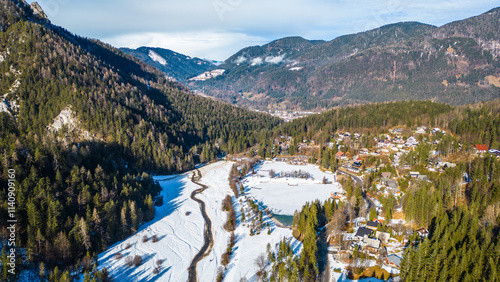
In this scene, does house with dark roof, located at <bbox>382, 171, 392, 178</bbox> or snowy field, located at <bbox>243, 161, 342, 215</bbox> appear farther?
house with dark roof, located at <bbox>382, 171, 392, 178</bbox>

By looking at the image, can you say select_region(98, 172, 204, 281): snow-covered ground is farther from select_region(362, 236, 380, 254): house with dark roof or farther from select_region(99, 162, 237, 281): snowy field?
select_region(362, 236, 380, 254): house with dark roof

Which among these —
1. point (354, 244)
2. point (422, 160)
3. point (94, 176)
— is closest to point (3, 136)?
point (94, 176)

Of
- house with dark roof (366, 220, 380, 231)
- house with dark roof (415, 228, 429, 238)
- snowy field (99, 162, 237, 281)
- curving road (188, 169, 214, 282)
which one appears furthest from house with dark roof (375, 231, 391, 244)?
curving road (188, 169, 214, 282)

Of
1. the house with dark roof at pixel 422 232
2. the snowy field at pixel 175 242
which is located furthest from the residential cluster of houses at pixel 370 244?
the snowy field at pixel 175 242

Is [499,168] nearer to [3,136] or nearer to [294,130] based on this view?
[294,130]

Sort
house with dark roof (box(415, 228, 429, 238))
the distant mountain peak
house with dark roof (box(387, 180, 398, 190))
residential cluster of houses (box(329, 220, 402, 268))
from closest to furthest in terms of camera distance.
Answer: residential cluster of houses (box(329, 220, 402, 268)) → house with dark roof (box(415, 228, 429, 238)) → house with dark roof (box(387, 180, 398, 190)) → the distant mountain peak

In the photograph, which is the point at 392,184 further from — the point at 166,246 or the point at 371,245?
the point at 166,246
